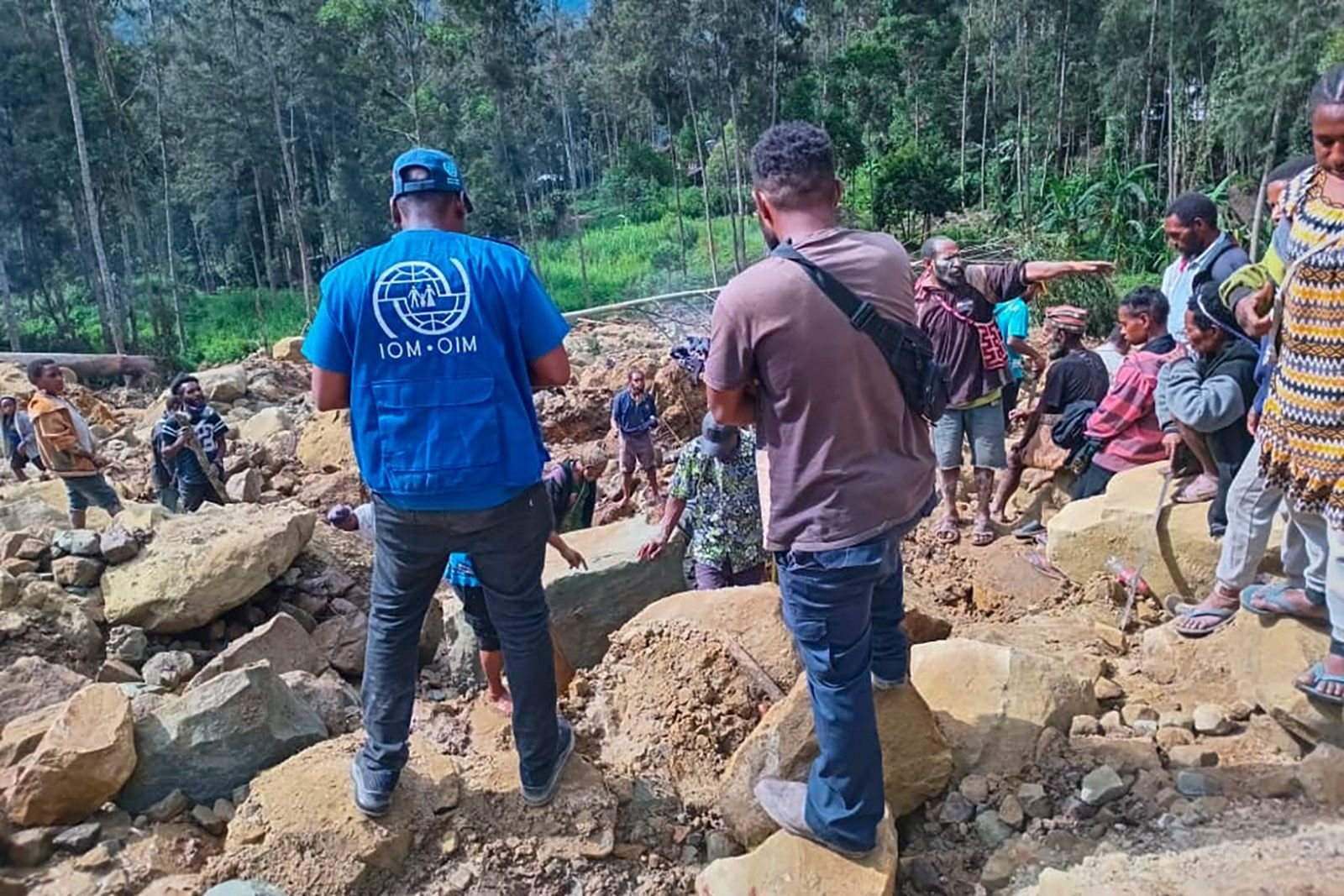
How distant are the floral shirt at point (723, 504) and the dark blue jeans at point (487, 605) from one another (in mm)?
1416

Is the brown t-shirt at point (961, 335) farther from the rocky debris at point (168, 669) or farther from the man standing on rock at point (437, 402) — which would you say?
the rocky debris at point (168, 669)

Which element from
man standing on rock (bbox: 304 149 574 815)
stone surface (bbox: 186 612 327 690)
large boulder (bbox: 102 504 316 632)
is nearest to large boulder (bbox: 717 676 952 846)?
man standing on rock (bbox: 304 149 574 815)

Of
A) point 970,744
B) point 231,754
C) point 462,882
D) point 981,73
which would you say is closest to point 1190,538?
point 970,744

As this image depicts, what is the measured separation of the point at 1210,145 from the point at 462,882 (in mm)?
27951

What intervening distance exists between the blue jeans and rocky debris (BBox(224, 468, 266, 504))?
7.71 metres

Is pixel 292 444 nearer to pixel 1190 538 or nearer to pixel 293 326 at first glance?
pixel 1190 538

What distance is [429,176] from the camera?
2.34m

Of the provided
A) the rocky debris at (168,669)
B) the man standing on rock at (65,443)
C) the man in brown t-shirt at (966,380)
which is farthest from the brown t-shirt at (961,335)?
the man standing on rock at (65,443)

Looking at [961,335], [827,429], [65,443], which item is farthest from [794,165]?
[65,443]

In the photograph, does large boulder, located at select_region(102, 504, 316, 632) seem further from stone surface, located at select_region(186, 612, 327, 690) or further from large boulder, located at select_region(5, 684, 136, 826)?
large boulder, located at select_region(5, 684, 136, 826)

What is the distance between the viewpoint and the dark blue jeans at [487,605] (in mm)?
2359

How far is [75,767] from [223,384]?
13753mm

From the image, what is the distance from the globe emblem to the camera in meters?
2.25

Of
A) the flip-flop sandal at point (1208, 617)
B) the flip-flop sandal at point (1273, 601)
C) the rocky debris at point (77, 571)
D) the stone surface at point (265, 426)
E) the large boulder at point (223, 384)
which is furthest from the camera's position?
the large boulder at point (223, 384)
